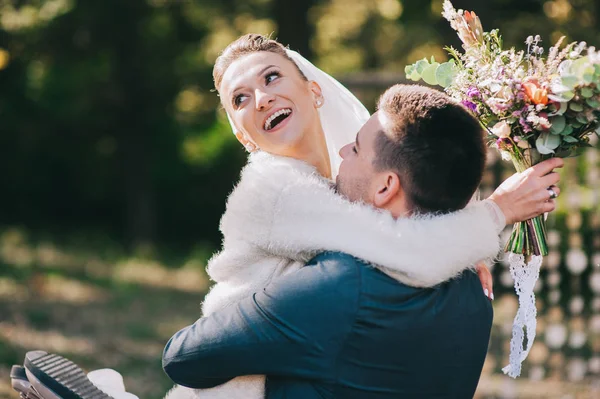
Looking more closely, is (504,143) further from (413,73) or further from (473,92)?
(413,73)

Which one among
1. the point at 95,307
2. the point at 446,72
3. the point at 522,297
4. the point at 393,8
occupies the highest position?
the point at 393,8

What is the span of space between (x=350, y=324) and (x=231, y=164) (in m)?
12.1

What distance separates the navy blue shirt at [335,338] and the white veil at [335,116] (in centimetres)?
89

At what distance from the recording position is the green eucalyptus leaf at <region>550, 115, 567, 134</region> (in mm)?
2014

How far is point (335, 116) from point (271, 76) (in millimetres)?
368

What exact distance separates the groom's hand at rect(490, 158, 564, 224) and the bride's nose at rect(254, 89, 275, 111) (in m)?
0.75

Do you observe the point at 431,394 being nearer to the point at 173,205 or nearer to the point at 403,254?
the point at 403,254

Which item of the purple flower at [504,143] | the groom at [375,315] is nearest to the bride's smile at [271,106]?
the groom at [375,315]

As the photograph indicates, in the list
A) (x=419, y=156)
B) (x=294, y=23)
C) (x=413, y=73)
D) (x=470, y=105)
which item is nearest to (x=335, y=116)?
(x=413, y=73)

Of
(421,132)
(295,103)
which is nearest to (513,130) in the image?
(421,132)

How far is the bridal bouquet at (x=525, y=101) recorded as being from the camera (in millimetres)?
1949

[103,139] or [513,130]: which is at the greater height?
[103,139]

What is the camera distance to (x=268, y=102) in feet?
7.75

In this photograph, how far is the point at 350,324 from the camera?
1776 mm
